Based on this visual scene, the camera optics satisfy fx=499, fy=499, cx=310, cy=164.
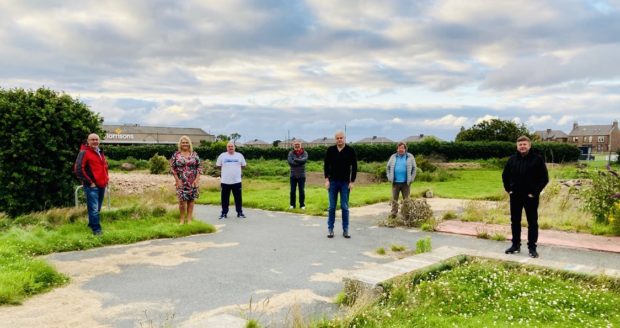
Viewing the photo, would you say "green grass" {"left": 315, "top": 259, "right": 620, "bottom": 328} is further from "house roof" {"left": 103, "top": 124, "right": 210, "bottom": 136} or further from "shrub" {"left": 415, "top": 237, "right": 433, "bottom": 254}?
"house roof" {"left": 103, "top": 124, "right": 210, "bottom": 136}

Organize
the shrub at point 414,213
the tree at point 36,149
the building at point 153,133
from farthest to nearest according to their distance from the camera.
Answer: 1. the building at point 153,133
2. the shrub at point 414,213
3. the tree at point 36,149

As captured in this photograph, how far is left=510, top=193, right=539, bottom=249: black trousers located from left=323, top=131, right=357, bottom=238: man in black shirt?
266cm

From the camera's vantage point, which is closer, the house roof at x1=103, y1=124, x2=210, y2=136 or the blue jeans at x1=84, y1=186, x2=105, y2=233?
the blue jeans at x1=84, y1=186, x2=105, y2=233

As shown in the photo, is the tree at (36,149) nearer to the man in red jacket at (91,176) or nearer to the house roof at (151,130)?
the man in red jacket at (91,176)

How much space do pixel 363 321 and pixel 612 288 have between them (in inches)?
109

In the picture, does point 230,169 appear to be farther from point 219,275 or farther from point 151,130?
point 151,130

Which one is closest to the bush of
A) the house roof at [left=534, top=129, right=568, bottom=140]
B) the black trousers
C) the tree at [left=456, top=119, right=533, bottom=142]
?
the black trousers

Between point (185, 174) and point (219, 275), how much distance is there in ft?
12.4

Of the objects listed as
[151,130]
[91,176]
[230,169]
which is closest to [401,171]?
[230,169]

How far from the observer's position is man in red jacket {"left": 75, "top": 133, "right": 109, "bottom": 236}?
26.7 ft

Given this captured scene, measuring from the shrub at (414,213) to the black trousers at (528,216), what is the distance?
271 centimetres

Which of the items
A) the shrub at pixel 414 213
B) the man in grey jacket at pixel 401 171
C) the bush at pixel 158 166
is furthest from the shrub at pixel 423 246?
the bush at pixel 158 166

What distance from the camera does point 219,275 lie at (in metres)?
6.05

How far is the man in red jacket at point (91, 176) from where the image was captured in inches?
320
